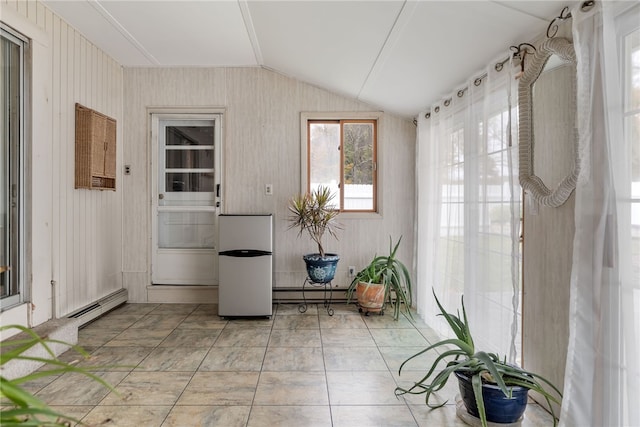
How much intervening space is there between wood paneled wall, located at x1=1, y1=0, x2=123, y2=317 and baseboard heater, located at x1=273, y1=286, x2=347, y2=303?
1783 millimetres

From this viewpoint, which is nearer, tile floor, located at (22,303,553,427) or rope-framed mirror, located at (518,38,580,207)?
rope-framed mirror, located at (518,38,580,207)

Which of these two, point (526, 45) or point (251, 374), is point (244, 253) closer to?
point (251, 374)

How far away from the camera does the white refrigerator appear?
12.0ft

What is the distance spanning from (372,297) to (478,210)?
1567 millimetres

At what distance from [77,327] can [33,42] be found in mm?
2221

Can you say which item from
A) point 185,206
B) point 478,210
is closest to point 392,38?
point 478,210

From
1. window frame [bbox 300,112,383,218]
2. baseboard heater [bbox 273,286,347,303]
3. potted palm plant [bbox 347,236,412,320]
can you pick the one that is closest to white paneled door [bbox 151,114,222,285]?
baseboard heater [bbox 273,286,347,303]

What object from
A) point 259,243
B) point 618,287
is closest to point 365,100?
point 259,243

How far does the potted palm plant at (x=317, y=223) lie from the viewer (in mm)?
3734

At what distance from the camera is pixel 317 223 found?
3850mm

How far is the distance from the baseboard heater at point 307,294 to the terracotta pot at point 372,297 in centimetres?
46

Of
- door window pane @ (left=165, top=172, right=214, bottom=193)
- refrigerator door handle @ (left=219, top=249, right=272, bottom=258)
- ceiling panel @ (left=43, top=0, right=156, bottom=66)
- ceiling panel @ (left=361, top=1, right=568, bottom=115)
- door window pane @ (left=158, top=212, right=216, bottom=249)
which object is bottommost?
Answer: refrigerator door handle @ (left=219, top=249, right=272, bottom=258)

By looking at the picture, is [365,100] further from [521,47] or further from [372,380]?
[372,380]

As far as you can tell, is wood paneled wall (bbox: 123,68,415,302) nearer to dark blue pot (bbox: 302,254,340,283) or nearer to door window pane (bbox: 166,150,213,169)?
door window pane (bbox: 166,150,213,169)
